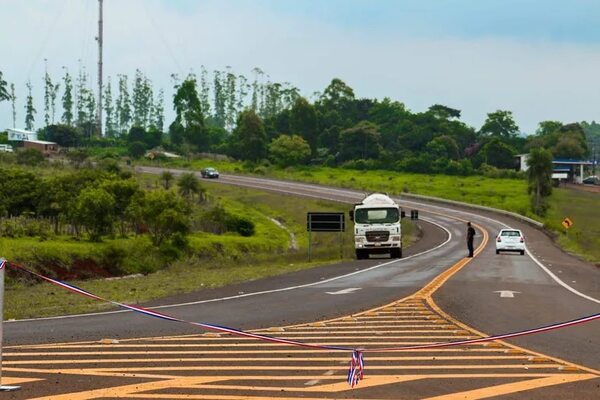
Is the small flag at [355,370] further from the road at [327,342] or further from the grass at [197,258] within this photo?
the grass at [197,258]

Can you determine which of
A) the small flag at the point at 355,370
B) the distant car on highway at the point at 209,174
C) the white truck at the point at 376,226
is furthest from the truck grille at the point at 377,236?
the distant car on highway at the point at 209,174

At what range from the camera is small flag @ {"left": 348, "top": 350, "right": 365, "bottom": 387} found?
1009 centimetres

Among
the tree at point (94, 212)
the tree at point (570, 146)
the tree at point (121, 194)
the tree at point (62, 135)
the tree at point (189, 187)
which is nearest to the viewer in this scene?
the tree at point (94, 212)

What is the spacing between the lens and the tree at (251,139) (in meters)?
138

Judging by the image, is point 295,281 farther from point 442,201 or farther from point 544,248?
point 442,201

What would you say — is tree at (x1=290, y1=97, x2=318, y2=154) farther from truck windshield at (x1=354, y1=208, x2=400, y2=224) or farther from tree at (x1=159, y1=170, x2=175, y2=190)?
truck windshield at (x1=354, y1=208, x2=400, y2=224)

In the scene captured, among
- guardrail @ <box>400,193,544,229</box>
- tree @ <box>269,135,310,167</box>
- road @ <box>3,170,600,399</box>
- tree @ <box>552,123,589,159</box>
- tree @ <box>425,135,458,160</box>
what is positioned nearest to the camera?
road @ <box>3,170,600,399</box>

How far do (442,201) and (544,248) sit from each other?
40202 mm

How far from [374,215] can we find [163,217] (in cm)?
1167

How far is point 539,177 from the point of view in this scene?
92.4 m

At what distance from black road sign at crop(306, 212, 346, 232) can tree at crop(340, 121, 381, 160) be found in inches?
3830

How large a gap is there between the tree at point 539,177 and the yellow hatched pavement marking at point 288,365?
3136 inches

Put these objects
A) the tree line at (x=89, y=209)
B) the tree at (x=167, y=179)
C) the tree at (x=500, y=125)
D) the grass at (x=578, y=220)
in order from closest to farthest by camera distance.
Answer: the tree line at (x=89, y=209) → the grass at (x=578, y=220) → the tree at (x=167, y=179) → the tree at (x=500, y=125)

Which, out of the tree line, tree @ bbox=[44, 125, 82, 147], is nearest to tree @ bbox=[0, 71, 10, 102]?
tree @ bbox=[44, 125, 82, 147]
